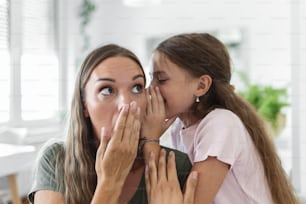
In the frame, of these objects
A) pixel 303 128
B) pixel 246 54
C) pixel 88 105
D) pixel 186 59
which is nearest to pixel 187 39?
pixel 186 59

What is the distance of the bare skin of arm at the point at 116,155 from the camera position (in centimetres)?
37

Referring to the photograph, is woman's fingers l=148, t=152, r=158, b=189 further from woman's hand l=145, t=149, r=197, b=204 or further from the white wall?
the white wall

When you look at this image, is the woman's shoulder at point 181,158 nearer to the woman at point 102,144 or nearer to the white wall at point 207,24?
the woman at point 102,144

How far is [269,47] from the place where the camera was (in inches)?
33.1

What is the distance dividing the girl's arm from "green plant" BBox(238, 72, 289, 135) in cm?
34

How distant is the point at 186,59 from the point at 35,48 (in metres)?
0.18

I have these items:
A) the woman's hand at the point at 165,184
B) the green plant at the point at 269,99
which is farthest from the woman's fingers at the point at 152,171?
the green plant at the point at 269,99

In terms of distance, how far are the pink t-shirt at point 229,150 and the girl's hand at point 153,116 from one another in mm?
52

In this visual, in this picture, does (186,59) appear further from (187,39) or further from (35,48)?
(35,48)

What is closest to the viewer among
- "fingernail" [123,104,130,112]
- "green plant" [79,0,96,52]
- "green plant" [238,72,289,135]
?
"fingernail" [123,104,130,112]

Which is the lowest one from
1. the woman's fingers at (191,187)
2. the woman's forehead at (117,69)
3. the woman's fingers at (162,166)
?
the woman's fingers at (191,187)

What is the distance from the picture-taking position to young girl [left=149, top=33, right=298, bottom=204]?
40 cm

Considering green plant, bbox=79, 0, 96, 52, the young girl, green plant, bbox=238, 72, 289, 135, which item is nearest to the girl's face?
the young girl

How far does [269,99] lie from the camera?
0.78 metres
